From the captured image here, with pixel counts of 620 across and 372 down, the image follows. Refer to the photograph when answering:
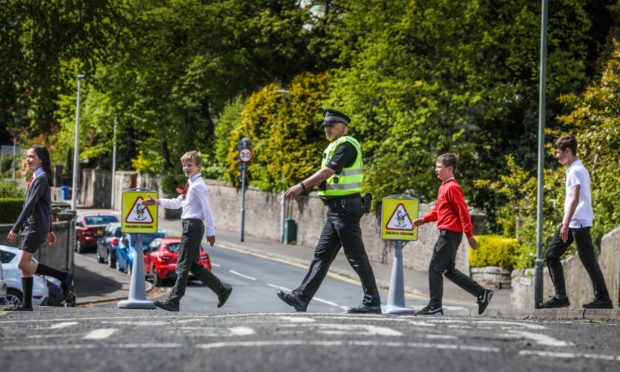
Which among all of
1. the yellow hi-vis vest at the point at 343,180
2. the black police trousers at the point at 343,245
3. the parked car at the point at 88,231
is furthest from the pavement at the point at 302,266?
the yellow hi-vis vest at the point at 343,180

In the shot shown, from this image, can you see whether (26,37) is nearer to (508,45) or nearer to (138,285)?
(508,45)

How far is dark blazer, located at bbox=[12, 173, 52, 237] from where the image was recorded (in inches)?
433

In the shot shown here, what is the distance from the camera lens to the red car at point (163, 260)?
2602 centimetres

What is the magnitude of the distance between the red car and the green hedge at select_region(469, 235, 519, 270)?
23.4ft

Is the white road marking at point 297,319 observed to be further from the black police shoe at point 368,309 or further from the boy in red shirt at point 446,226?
the boy in red shirt at point 446,226

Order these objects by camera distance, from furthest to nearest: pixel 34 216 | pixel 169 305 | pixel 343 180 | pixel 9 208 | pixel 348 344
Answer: pixel 9 208 < pixel 169 305 < pixel 34 216 < pixel 343 180 < pixel 348 344

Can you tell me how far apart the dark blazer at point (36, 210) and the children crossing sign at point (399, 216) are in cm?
395

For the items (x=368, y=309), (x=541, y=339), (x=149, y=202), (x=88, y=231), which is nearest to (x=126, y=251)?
(x=88, y=231)

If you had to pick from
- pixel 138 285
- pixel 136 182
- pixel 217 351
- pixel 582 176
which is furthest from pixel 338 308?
pixel 136 182

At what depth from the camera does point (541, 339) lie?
732cm

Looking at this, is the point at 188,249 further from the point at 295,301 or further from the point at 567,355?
the point at 567,355

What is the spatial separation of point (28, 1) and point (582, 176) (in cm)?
2017

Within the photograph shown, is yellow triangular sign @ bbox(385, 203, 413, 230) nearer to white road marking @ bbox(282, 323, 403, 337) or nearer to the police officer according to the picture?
the police officer

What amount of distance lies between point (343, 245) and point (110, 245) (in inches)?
891
